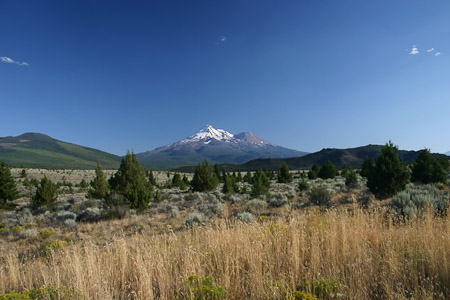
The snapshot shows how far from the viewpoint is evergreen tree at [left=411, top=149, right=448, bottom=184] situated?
56.0 feet

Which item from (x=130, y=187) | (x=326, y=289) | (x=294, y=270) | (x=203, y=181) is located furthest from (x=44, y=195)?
(x=326, y=289)

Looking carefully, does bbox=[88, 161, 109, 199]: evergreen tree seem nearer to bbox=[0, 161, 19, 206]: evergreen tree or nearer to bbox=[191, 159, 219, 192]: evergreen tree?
bbox=[0, 161, 19, 206]: evergreen tree

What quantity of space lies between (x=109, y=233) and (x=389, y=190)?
14.8 metres

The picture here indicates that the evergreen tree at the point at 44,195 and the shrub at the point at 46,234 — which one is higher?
the evergreen tree at the point at 44,195

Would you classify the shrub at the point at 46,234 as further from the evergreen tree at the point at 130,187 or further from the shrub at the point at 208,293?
the shrub at the point at 208,293

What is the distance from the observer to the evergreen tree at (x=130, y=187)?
1450 cm

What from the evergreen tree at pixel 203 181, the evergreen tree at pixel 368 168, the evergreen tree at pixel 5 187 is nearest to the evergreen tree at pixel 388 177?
the evergreen tree at pixel 368 168

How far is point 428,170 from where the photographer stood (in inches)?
689

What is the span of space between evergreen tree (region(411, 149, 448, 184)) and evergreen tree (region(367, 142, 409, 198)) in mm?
7767

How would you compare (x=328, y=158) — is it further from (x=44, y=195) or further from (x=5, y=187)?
(x=5, y=187)

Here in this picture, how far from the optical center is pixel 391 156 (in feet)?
42.3

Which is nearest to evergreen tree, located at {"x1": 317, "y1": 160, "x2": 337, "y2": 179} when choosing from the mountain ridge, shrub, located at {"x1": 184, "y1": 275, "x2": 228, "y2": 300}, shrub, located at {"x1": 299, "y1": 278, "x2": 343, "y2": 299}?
shrub, located at {"x1": 299, "y1": 278, "x2": 343, "y2": 299}

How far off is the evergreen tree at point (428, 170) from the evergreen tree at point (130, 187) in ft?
70.9

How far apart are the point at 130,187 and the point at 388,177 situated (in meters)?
16.4
